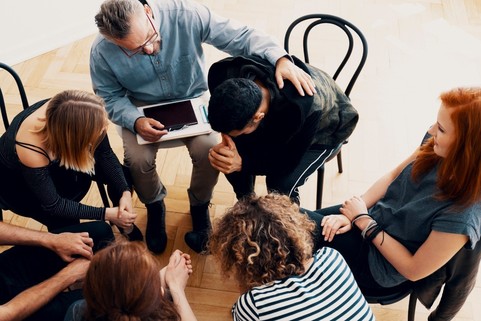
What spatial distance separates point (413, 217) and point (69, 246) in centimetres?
114

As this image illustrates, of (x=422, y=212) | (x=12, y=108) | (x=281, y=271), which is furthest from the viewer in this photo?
(x=12, y=108)

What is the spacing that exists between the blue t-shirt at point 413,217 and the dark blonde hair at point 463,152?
1.6 inches

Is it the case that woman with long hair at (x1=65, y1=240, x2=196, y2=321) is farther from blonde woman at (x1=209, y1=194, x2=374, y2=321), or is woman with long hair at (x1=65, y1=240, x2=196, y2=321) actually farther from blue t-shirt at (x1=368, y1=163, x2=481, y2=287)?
blue t-shirt at (x1=368, y1=163, x2=481, y2=287)

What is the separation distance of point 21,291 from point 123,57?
926mm

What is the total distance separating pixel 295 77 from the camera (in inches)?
68.5

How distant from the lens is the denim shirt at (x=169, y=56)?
1931mm

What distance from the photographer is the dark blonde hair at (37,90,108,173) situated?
1594mm

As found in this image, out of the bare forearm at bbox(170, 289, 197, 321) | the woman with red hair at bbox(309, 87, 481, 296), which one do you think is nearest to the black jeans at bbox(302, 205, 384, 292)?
the woman with red hair at bbox(309, 87, 481, 296)

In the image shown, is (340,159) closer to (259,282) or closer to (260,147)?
(260,147)

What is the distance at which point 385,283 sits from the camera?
1.58 m

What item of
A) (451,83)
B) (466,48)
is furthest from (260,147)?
(466,48)

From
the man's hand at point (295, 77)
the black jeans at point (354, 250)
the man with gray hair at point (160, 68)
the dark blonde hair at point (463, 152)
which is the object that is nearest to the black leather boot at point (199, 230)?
the man with gray hair at point (160, 68)

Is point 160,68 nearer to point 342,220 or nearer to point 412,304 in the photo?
point 342,220

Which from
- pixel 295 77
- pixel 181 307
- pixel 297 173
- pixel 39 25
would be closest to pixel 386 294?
pixel 297 173
